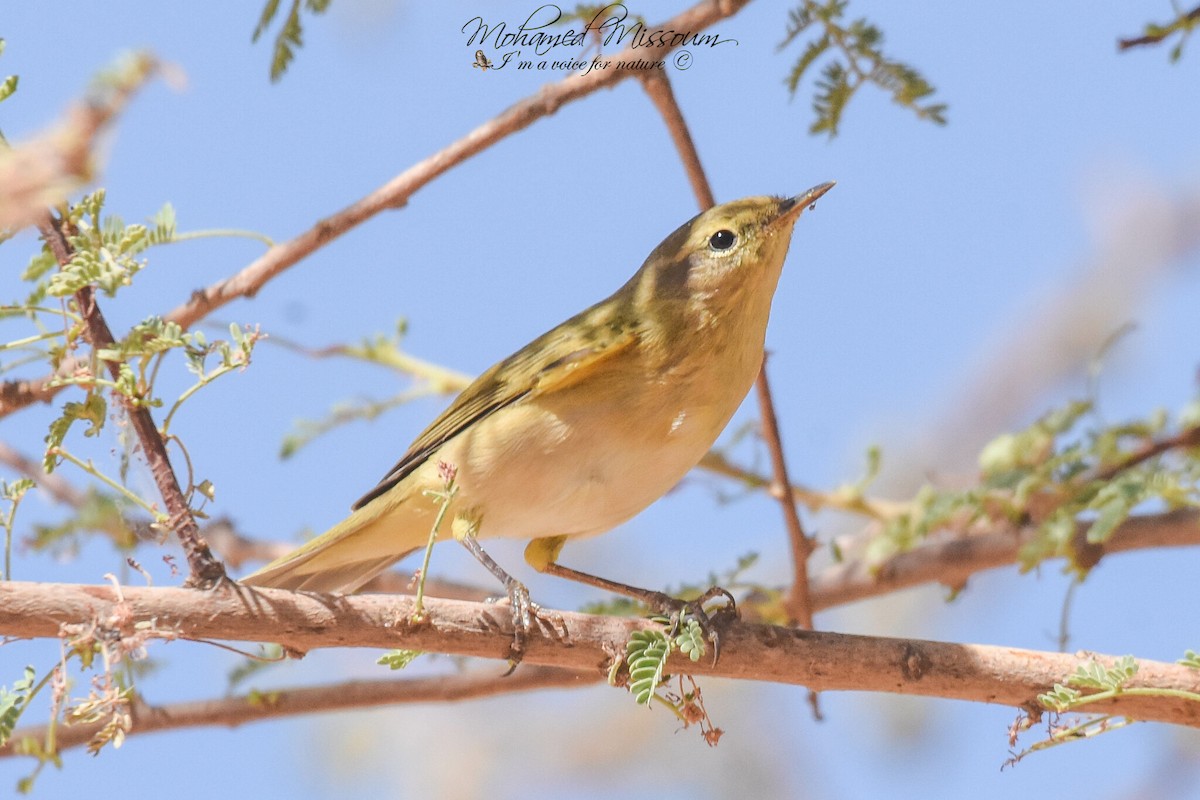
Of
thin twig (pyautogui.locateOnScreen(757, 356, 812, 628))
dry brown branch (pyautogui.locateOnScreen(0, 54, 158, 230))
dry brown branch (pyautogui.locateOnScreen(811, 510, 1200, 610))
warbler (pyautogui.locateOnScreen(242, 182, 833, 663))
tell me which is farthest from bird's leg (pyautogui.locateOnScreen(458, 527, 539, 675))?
dry brown branch (pyautogui.locateOnScreen(0, 54, 158, 230))

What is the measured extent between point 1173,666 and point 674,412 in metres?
1.48

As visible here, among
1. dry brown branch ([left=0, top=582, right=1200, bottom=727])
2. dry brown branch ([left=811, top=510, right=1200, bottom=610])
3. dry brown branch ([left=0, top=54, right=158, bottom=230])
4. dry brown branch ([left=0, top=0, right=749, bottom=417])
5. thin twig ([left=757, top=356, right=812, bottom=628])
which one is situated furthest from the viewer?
dry brown branch ([left=811, top=510, right=1200, bottom=610])

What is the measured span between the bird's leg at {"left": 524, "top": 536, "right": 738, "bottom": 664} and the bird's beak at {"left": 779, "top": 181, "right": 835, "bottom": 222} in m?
1.22

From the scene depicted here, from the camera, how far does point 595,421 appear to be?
3.71 meters

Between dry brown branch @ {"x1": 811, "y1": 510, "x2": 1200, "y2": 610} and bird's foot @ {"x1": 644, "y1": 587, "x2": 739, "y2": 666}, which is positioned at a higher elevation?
dry brown branch @ {"x1": 811, "y1": 510, "x2": 1200, "y2": 610}

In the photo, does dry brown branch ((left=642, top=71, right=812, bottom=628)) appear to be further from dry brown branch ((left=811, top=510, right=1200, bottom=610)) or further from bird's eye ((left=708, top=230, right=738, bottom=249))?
dry brown branch ((left=811, top=510, right=1200, bottom=610))

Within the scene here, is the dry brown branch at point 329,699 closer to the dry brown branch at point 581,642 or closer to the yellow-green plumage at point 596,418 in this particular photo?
the yellow-green plumage at point 596,418

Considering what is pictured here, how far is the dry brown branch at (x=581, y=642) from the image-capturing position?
7.93 ft

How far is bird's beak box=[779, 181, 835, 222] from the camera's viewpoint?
13.0ft

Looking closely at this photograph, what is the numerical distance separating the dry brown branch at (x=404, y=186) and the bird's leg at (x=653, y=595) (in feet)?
4.28

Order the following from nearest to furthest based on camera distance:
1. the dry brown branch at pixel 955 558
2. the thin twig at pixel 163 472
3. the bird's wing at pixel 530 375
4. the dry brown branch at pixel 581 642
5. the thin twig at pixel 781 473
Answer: the dry brown branch at pixel 581 642 < the thin twig at pixel 163 472 < the bird's wing at pixel 530 375 < the thin twig at pixel 781 473 < the dry brown branch at pixel 955 558

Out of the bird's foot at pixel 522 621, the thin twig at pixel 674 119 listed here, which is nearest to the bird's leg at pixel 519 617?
the bird's foot at pixel 522 621

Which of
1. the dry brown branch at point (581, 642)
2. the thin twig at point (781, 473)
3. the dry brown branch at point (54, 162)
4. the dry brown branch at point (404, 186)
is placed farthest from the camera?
the thin twig at point (781, 473)

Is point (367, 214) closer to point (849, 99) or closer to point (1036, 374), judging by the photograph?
point (849, 99)
